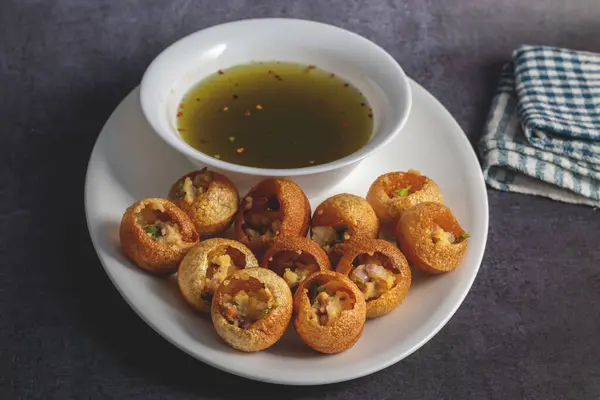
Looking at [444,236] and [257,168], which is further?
[257,168]

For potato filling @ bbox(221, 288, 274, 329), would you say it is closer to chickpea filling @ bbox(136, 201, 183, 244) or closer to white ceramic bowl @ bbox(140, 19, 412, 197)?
chickpea filling @ bbox(136, 201, 183, 244)

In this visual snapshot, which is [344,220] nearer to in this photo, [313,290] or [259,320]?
[313,290]

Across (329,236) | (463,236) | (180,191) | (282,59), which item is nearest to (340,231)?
(329,236)

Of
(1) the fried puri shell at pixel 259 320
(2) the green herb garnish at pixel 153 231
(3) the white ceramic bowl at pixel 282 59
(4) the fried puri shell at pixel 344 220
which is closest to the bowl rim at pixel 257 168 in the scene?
(3) the white ceramic bowl at pixel 282 59

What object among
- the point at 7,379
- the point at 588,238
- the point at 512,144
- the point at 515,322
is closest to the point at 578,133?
the point at 512,144

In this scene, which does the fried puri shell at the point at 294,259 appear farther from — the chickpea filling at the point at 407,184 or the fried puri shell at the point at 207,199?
the chickpea filling at the point at 407,184

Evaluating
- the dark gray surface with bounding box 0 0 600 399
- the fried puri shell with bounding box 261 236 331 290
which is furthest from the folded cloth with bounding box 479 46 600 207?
the fried puri shell with bounding box 261 236 331 290
